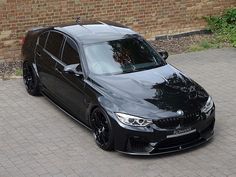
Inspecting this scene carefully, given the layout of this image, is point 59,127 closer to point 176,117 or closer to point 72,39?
point 72,39

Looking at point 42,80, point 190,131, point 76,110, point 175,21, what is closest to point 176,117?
point 190,131

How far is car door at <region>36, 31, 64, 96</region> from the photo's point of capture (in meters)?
8.95

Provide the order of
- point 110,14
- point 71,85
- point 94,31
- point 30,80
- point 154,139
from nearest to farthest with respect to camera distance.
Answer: point 154,139
point 71,85
point 94,31
point 30,80
point 110,14

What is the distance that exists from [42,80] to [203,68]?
4.18m

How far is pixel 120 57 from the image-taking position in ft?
27.5

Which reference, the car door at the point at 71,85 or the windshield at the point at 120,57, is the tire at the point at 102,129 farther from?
the windshield at the point at 120,57

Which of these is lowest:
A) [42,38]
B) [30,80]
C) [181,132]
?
[30,80]

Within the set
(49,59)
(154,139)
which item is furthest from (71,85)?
(154,139)

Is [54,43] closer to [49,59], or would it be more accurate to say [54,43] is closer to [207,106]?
[49,59]

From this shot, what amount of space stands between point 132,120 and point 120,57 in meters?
1.63

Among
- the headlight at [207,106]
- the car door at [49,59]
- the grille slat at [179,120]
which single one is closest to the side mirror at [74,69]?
the car door at [49,59]

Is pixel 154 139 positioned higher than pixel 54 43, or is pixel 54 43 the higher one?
pixel 54 43

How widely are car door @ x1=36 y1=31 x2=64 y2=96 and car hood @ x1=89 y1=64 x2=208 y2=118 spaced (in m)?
1.31

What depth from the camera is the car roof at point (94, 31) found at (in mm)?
8578
